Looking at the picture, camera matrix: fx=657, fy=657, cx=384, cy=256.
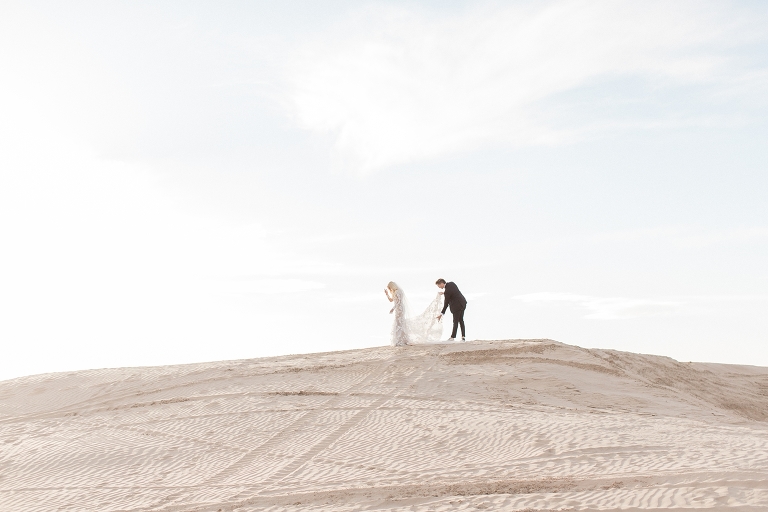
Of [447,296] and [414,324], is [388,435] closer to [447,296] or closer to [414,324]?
[414,324]

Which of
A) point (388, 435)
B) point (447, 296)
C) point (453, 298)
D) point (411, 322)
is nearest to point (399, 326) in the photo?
point (411, 322)

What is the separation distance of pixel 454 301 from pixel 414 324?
1511 millimetres

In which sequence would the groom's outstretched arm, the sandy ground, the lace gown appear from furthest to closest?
1. the groom's outstretched arm
2. the lace gown
3. the sandy ground

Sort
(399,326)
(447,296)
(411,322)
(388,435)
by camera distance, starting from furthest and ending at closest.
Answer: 1. (447,296)
2. (411,322)
3. (399,326)
4. (388,435)

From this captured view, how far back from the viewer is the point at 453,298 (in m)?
20.9

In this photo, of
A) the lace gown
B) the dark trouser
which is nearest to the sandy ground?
the lace gown

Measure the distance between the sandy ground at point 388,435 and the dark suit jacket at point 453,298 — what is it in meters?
1.94

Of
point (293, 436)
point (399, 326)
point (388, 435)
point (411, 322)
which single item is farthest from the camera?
point (411, 322)

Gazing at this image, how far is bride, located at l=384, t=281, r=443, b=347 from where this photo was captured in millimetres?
20094

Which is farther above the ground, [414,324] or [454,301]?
[454,301]

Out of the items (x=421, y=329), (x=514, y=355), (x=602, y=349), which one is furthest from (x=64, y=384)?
(x=602, y=349)

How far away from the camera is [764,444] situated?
10.1m

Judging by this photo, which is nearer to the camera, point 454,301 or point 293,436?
point 293,436

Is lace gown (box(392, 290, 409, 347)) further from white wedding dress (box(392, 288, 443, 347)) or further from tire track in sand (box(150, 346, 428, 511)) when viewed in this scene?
tire track in sand (box(150, 346, 428, 511))
